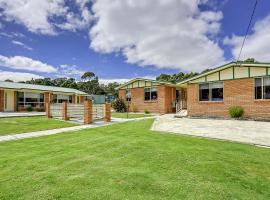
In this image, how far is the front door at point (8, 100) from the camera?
90.0ft

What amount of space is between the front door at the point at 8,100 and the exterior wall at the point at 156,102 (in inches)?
609

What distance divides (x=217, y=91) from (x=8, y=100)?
25198 mm

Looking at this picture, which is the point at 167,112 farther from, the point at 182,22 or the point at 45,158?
the point at 45,158

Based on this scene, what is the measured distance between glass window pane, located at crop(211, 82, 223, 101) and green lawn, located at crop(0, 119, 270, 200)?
36.9 feet

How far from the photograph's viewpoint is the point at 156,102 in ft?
81.2

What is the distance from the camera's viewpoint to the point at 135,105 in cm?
2686

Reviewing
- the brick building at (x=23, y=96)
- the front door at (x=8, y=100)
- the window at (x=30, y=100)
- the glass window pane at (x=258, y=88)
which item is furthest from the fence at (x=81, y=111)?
the window at (x=30, y=100)

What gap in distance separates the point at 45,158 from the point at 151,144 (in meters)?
3.24

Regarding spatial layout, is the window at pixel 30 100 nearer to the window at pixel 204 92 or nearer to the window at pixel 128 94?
the window at pixel 128 94

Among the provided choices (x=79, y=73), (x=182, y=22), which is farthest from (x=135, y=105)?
(x=79, y=73)

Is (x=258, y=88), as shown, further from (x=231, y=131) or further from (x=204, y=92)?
(x=231, y=131)

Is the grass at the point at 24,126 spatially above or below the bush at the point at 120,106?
below

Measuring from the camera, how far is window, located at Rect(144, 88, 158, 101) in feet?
82.1

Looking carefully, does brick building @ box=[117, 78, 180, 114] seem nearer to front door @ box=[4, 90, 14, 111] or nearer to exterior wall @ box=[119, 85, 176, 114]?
exterior wall @ box=[119, 85, 176, 114]
